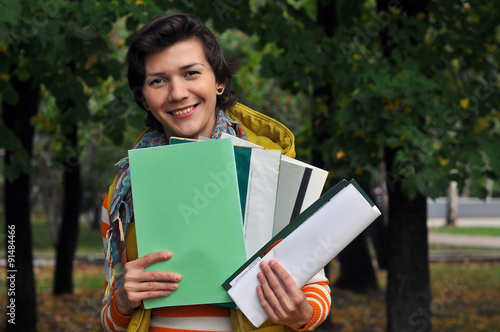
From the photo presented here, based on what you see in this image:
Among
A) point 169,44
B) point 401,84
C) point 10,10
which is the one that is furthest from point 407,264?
point 169,44

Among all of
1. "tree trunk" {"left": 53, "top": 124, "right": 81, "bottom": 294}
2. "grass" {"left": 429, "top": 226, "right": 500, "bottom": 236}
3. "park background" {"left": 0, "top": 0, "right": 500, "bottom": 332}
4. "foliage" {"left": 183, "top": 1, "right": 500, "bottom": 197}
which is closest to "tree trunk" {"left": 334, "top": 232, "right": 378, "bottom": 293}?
"park background" {"left": 0, "top": 0, "right": 500, "bottom": 332}

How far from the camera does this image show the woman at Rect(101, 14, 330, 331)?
168 cm

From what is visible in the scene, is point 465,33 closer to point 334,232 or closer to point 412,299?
point 412,299

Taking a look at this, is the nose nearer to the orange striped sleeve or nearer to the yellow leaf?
the orange striped sleeve

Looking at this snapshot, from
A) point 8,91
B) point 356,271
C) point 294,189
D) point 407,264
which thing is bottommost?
point 356,271

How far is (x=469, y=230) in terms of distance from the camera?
27.1 meters

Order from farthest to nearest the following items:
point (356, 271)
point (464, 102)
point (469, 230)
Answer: point (469, 230) → point (356, 271) → point (464, 102)

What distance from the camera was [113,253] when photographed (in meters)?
1.82

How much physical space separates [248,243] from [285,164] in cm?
25

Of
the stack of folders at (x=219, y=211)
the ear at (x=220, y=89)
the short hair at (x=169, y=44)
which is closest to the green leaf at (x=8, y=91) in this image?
the short hair at (x=169, y=44)

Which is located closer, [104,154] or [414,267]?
[414,267]

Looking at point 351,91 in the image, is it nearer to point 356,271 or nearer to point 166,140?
point 166,140

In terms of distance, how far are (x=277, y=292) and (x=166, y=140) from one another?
66cm

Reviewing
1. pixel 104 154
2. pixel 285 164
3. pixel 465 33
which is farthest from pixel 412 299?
pixel 104 154
